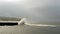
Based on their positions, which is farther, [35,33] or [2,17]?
[2,17]

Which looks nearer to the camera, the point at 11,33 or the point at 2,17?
the point at 11,33

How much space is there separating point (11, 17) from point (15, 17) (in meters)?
0.04

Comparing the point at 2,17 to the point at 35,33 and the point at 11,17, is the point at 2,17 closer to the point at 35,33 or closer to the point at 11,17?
the point at 11,17

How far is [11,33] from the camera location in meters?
0.56

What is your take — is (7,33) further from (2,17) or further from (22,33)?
(2,17)

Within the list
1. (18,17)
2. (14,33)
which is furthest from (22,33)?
(18,17)

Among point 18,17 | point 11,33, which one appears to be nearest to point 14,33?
point 11,33

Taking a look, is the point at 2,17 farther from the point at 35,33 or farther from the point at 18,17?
the point at 35,33

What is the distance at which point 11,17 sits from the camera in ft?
3.95

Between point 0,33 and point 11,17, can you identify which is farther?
point 11,17

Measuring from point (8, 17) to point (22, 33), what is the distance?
665 millimetres

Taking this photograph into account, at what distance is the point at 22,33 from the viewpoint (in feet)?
1.87

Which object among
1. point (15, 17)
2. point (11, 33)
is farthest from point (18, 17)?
point (11, 33)

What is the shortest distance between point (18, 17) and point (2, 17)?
0.55 ft
